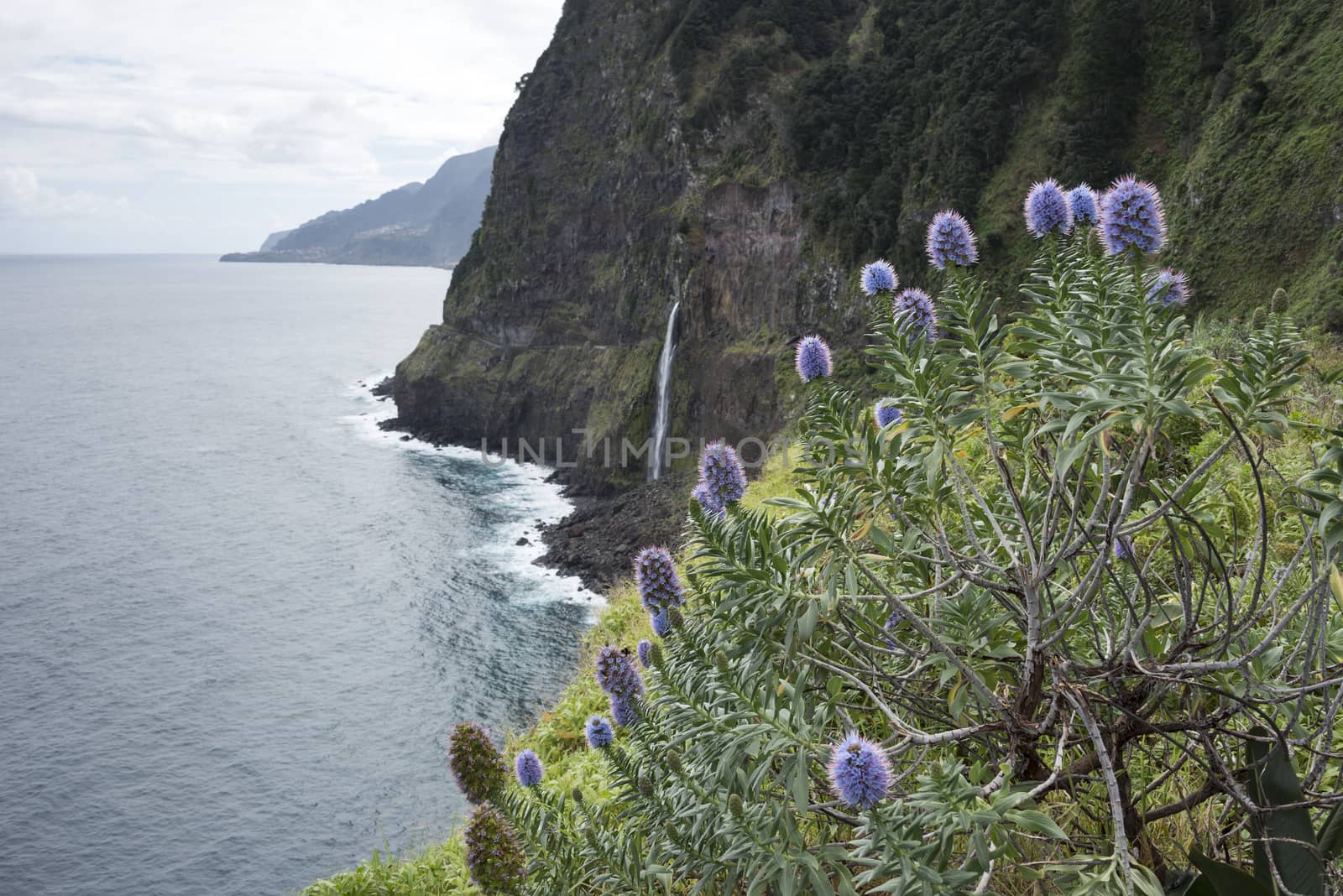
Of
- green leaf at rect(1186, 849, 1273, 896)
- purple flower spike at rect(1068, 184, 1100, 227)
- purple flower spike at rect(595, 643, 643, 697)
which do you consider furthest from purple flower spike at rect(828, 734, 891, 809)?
purple flower spike at rect(1068, 184, 1100, 227)

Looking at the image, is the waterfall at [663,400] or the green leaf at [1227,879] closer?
the green leaf at [1227,879]

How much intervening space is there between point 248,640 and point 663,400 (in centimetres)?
2690

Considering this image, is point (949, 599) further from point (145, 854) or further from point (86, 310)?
point (86, 310)

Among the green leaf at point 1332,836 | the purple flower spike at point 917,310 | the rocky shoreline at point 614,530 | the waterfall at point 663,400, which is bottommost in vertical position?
the rocky shoreline at point 614,530

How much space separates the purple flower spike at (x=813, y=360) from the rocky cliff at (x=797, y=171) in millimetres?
26555

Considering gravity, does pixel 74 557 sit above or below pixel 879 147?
below

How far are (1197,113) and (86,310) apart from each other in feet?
618

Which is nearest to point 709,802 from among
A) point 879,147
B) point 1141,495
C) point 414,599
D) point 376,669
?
point 1141,495

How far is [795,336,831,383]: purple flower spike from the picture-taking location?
347cm

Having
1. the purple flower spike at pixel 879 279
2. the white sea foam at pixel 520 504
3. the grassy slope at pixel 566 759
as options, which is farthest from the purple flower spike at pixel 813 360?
the white sea foam at pixel 520 504

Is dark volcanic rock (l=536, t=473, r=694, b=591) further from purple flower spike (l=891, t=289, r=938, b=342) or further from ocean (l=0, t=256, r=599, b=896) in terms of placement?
purple flower spike (l=891, t=289, r=938, b=342)

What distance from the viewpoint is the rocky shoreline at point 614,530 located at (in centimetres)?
3850

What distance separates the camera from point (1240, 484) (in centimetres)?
598

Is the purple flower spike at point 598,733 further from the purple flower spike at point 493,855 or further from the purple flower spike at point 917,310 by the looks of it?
the purple flower spike at point 917,310
